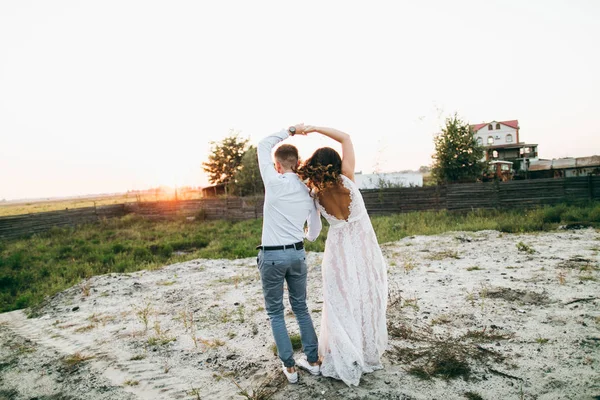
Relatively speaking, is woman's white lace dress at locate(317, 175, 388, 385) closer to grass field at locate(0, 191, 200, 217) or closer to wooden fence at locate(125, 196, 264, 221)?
wooden fence at locate(125, 196, 264, 221)

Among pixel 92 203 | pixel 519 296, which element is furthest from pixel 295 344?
pixel 92 203

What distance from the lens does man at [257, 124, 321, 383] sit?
2.65 m

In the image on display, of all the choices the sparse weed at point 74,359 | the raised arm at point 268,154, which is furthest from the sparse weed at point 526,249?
the sparse weed at point 74,359

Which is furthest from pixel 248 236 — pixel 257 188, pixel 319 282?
pixel 257 188

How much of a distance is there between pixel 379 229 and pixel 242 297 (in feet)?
24.7

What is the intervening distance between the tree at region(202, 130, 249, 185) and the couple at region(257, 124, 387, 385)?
36313 mm

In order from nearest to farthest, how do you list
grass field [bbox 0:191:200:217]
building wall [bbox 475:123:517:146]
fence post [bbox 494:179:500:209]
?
fence post [bbox 494:179:500:209]
grass field [bbox 0:191:200:217]
building wall [bbox 475:123:517:146]

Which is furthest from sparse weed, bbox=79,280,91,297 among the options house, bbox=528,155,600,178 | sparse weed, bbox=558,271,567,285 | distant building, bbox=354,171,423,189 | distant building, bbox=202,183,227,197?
distant building, bbox=202,183,227,197

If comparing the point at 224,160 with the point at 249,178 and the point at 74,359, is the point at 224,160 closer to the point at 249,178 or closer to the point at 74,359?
Answer: the point at 249,178

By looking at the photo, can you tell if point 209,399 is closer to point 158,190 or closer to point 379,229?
point 379,229

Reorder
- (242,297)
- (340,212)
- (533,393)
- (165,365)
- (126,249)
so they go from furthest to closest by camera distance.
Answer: (126,249)
(242,297)
(165,365)
(340,212)
(533,393)

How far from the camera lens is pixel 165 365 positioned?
3572 mm

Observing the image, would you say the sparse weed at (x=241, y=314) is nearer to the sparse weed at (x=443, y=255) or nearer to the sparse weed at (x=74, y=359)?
the sparse weed at (x=74, y=359)

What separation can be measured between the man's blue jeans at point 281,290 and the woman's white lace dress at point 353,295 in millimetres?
185
